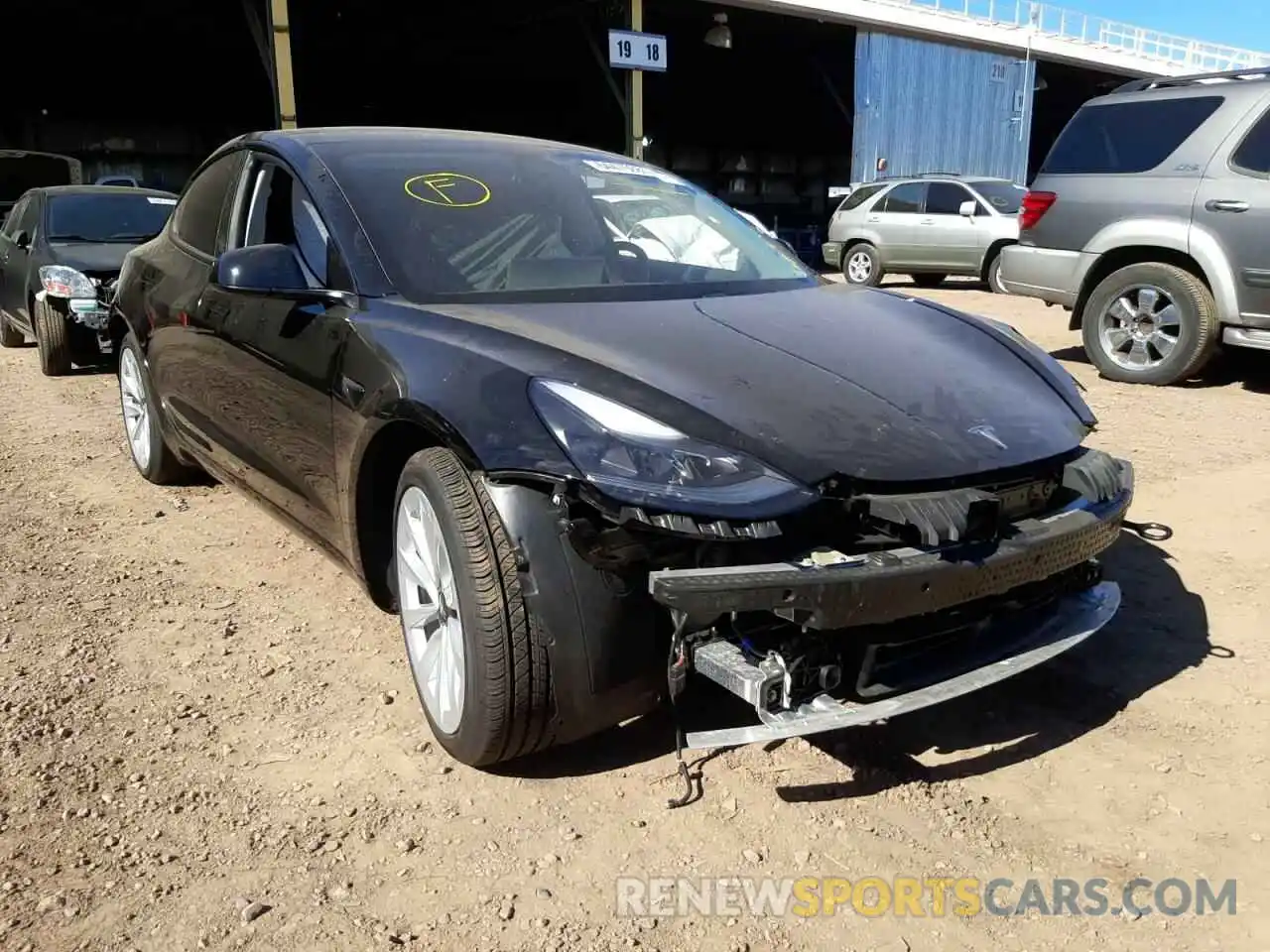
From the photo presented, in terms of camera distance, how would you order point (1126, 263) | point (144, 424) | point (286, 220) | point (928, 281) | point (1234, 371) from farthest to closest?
point (928, 281) → point (1234, 371) → point (1126, 263) → point (144, 424) → point (286, 220)

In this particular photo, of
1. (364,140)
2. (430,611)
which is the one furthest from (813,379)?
(364,140)

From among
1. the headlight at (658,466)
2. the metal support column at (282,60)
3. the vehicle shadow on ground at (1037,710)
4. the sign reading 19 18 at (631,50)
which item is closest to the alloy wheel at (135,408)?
the headlight at (658,466)

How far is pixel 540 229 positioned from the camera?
3082 millimetres

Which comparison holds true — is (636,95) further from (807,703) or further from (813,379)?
(807,703)

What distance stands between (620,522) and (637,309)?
917mm

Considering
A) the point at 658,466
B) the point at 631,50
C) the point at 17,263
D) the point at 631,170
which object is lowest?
the point at 17,263

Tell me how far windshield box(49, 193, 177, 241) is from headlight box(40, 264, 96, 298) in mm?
534

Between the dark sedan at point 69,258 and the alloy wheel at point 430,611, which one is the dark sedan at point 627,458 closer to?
the alloy wheel at point 430,611

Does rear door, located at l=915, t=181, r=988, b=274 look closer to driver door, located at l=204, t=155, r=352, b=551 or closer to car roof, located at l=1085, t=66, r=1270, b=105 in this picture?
car roof, located at l=1085, t=66, r=1270, b=105

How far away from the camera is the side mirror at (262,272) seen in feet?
9.11

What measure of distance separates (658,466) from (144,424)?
3506 mm

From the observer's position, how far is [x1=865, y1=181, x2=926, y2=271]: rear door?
1352cm

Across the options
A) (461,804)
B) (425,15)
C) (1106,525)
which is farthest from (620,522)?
(425,15)

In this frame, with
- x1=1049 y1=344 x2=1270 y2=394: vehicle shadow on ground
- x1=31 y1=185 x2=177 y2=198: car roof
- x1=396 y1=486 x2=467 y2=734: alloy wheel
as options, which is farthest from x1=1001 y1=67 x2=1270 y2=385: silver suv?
x1=31 y1=185 x2=177 y2=198: car roof
